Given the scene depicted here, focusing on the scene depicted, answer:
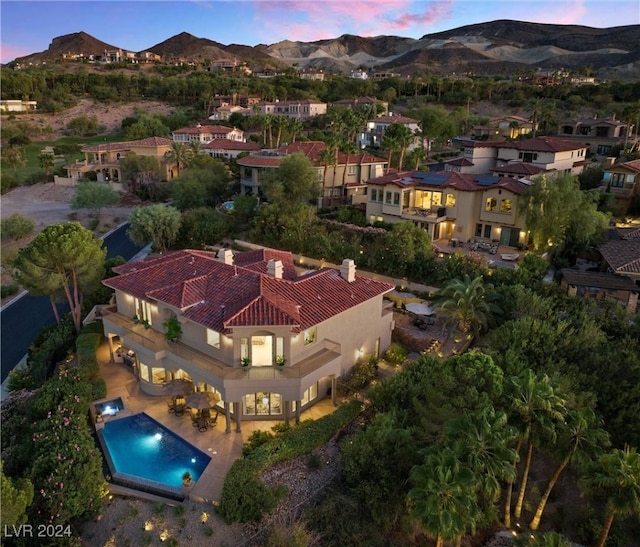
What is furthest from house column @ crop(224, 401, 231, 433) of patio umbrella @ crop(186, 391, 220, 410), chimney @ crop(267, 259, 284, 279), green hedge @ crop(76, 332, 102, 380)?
green hedge @ crop(76, 332, 102, 380)

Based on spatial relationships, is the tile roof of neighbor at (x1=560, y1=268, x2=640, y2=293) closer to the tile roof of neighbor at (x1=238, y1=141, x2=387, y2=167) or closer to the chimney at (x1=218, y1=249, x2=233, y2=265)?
the chimney at (x1=218, y1=249, x2=233, y2=265)

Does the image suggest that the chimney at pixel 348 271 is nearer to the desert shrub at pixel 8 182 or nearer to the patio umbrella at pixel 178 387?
the patio umbrella at pixel 178 387

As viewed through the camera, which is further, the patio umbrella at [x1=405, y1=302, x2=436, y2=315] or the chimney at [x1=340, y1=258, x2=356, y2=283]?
the patio umbrella at [x1=405, y1=302, x2=436, y2=315]

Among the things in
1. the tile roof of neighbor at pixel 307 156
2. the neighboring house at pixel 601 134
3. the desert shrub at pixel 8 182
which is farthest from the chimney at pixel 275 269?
the desert shrub at pixel 8 182

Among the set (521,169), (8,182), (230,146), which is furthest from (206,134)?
(521,169)

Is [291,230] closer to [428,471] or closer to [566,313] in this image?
[566,313]
